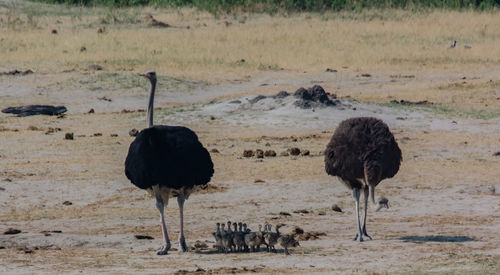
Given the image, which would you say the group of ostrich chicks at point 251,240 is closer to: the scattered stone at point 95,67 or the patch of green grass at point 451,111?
the patch of green grass at point 451,111

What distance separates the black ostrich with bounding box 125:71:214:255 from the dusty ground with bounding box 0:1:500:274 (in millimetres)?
716

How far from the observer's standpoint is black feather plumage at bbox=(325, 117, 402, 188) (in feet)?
40.7

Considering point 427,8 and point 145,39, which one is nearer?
point 145,39

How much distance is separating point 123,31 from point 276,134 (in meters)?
20.8

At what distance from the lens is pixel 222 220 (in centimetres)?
1412

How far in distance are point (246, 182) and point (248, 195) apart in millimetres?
973

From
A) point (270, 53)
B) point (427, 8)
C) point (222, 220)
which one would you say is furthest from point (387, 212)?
point (427, 8)

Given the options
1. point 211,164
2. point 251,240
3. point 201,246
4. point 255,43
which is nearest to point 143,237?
point 201,246

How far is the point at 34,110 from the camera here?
25484 millimetres

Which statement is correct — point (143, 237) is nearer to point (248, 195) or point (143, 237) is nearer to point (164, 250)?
point (164, 250)

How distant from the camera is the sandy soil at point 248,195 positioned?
11.1 metres

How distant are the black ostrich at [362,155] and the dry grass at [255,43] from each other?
19.9 metres

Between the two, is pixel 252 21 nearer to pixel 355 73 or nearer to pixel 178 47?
pixel 178 47

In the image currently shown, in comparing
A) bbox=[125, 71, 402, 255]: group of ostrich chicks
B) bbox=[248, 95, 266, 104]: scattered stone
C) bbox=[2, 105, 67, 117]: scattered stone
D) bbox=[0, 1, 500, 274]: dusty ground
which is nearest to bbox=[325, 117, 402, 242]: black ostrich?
bbox=[125, 71, 402, 255]: group of ostrich chicks
